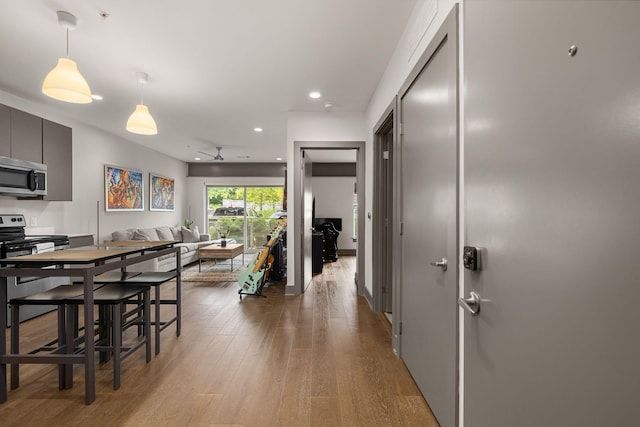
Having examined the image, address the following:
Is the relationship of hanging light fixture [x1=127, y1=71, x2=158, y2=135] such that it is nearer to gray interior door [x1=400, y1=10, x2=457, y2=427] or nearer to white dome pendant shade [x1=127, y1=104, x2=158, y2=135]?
white dome pendant shade [x1=127, y1=104, x2=158, y2=135]

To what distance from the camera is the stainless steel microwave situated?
335cm

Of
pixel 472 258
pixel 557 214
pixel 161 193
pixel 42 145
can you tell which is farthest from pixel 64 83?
pixel 161 193

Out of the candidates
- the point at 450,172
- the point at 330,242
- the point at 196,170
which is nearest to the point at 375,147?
the point at 450,172

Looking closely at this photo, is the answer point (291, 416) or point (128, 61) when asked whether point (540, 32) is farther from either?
point (128, 61)

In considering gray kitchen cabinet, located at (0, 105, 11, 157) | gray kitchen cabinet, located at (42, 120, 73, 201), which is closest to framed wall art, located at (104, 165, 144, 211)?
gray kitchen cabinet, located at (42, 120, 73, 201)

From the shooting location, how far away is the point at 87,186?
5.18 meters

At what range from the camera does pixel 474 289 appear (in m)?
1.14

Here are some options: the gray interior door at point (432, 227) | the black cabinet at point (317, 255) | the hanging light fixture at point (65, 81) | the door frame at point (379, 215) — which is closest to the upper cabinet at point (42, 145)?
the hanging light fixture at point (65, 81)

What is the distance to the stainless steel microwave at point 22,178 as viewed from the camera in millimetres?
3354

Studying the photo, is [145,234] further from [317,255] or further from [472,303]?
[472,303]

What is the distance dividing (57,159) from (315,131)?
3542 mm

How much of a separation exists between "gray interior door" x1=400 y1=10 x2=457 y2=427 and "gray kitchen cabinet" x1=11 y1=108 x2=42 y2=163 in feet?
14.3

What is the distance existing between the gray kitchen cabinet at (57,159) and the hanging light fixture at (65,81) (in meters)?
2.40

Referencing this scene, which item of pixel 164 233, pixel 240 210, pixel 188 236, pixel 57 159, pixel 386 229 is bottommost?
pixel 188 236
